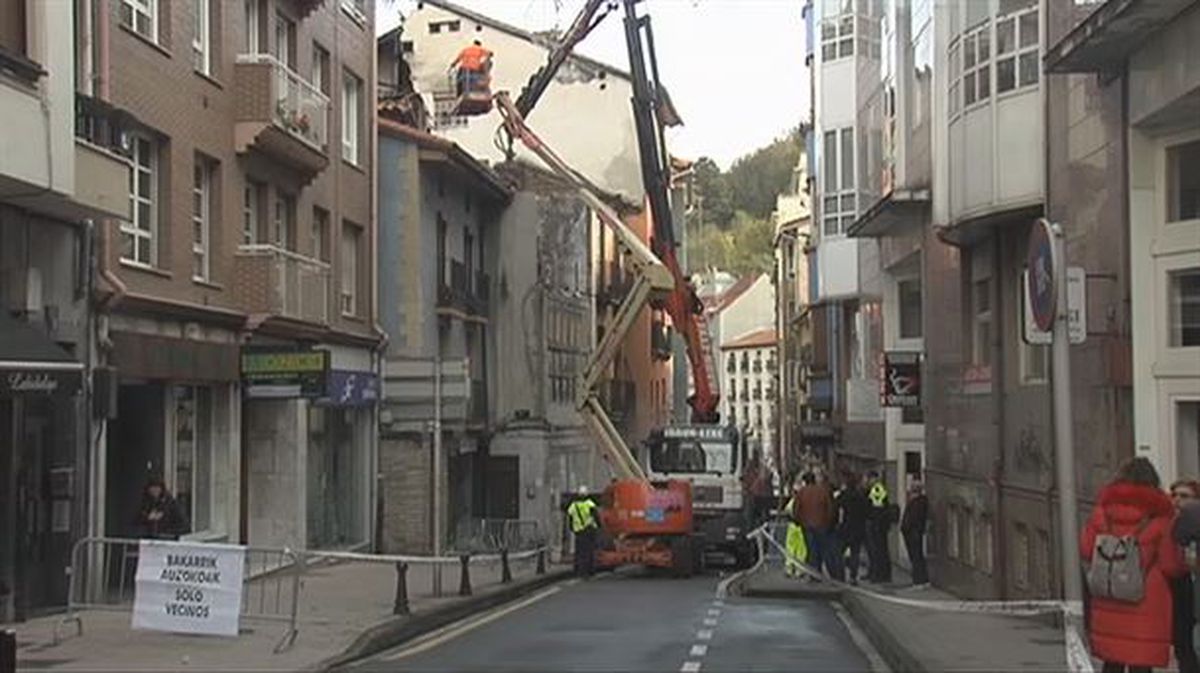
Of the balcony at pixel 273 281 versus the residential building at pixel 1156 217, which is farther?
the balcony at pixel 273 281

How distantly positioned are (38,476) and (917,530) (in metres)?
12.6

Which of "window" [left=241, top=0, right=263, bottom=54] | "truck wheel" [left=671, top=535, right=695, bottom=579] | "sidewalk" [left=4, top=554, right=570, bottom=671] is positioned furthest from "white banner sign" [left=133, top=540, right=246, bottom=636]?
"truck wheel" [left=671, top=535, right=695, bottom=579]

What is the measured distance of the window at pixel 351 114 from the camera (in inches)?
1117

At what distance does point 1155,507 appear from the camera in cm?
902

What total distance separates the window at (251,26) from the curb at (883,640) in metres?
11.9

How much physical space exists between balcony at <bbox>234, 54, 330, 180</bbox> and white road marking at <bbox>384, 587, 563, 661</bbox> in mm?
7597

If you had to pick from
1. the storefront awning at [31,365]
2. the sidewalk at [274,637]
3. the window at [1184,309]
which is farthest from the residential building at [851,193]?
the storefront awning at [31,365]

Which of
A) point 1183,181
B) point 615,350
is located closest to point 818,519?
point 615,350

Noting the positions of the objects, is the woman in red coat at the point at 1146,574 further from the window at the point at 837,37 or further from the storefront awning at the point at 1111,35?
the window at the point at 837,37

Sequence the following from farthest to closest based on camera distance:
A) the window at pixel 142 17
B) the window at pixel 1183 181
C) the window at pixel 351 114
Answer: the window at pixel 351 114
the window at pixel 142 17
the window at pixel 1183 181

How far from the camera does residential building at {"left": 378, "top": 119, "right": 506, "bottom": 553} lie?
98.8 ft

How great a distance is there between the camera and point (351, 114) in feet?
94.8

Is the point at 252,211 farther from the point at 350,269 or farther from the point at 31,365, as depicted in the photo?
the point at 31,365

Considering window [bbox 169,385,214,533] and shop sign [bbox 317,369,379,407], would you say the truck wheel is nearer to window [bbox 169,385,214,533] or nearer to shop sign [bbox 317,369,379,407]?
shop sign [bbox 317,369,379,407]
